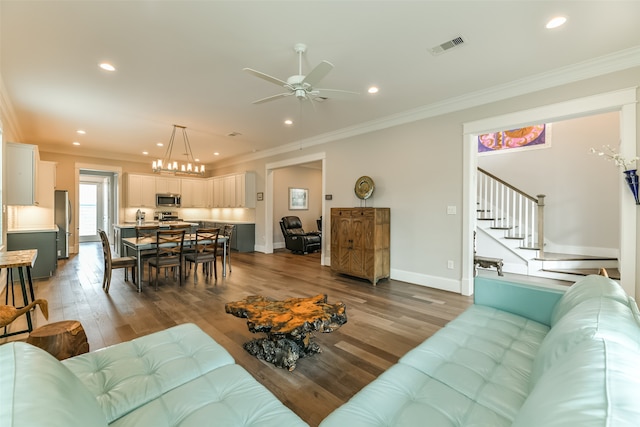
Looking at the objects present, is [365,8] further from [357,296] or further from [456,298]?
[456,298]

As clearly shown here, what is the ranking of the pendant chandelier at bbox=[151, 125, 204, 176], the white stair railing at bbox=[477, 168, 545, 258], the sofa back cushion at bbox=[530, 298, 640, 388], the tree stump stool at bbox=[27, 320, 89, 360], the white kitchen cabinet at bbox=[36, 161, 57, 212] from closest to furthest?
the sofa back cushion at bbox=[530, 298, 640, 388] → the tree stump stool at bbox=[27, 320, 89, 360] → the white stair railing at bbox=[477, 168, 545, 258] → the pendant chandelier at bbox=[151, 125, 204, 176] → the white kitchen cabinet at bbox=[36, 161, 57, 212]

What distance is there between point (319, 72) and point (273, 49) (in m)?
0.74

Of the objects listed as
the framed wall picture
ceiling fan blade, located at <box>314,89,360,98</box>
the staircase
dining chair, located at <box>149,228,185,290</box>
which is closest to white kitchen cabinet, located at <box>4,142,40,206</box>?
dining chair, located at <box>149,228,185,290</box>

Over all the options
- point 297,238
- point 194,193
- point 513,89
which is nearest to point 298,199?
point 297,238

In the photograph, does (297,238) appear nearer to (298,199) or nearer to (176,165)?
(298,199)

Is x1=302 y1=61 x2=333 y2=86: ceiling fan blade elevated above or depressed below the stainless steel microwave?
above

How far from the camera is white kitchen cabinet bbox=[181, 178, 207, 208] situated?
9445 millimetres

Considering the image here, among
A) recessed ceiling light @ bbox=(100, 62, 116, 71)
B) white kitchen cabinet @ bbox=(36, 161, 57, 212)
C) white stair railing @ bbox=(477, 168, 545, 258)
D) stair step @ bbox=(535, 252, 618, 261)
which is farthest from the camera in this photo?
white kitchen cabinet @ bbox=(36, 161, 57, 212)

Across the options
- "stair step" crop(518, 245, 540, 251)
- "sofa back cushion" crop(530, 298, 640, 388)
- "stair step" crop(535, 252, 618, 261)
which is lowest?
"stair step" crop(535, 252, 618, 261)

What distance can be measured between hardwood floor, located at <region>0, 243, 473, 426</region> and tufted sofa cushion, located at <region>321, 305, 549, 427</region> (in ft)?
2.23

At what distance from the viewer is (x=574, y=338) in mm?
1066

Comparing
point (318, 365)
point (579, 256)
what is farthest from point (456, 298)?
point (579, 256)

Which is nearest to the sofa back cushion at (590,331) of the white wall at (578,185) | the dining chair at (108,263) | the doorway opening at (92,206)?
the dining chair at (108,263)

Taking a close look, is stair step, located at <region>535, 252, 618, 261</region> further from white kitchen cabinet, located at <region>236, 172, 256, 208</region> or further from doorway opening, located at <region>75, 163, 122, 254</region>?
doorway opening, located at <region>75, 163, 122, 254</region>
